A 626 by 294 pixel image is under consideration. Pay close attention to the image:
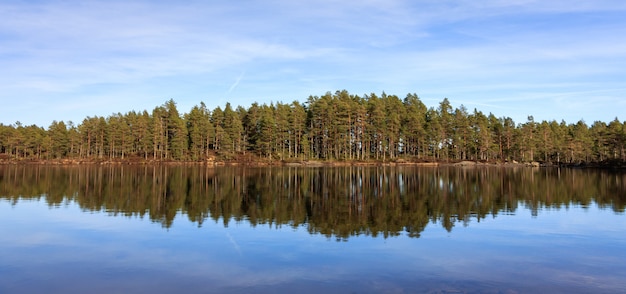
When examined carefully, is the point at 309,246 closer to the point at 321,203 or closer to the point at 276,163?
the point at 321,203


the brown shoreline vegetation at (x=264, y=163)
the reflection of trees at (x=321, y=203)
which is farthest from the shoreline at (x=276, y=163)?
the reflection of trees at (x=321, y=203)

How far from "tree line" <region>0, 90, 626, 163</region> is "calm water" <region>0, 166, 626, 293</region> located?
95.9m

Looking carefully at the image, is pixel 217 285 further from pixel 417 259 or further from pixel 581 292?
pixel 581 292

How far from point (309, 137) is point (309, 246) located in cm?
12367

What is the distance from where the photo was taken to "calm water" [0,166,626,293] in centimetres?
1464

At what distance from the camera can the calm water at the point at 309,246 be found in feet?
48.0

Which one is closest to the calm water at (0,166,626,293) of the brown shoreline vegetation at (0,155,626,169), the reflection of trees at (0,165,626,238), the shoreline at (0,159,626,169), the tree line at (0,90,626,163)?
the reflection of trees at (0,165,626,238)

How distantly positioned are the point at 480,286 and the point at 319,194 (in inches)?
1125

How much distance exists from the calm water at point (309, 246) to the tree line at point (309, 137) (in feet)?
315

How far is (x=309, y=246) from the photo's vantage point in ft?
65.5

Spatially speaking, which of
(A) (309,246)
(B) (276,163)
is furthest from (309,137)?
(A) (309,246)

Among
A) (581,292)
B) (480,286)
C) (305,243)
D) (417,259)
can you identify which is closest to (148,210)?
(305,243)

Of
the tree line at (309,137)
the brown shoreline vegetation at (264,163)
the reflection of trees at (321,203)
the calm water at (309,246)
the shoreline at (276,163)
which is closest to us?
the calm water at (309,246)

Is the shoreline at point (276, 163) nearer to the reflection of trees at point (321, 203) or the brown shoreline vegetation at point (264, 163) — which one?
Answer: the brown shoreline vegetation at point (264, 163)
